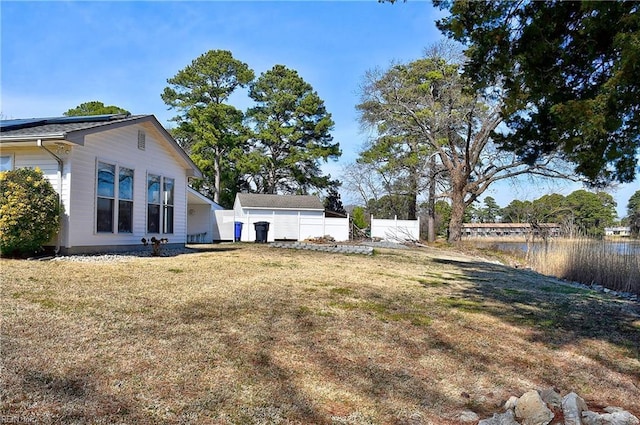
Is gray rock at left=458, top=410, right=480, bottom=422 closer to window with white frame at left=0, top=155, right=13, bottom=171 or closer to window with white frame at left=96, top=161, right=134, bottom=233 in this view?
window with white frame at left=96, top=161, right=134, bottom=233

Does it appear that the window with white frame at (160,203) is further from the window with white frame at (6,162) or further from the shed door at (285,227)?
the shed door at (285,227)

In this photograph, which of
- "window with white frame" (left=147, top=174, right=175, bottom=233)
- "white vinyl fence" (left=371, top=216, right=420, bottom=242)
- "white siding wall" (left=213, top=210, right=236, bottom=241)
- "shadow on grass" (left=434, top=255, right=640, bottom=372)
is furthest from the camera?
"white vinyl fence" (left=371, top=216, right=420, bottom=242)

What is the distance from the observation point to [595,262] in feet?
35.8

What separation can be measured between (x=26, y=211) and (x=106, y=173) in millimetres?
2557

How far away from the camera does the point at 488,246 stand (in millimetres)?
23047

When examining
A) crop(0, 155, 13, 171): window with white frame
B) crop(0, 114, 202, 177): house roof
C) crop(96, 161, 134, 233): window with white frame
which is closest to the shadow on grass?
crop(0, 114, 202, 177): house roof

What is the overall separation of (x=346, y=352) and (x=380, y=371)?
0.46 metres

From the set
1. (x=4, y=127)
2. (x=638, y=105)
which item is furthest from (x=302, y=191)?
(x=638, y=105)

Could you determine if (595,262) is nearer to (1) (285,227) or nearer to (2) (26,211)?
(2) (26,211)

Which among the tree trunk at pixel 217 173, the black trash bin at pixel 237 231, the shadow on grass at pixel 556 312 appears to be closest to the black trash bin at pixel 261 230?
the black trash bin at pixel 237 231

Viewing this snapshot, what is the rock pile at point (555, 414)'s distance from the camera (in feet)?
8.80

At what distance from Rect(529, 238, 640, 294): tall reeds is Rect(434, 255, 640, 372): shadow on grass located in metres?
2.31

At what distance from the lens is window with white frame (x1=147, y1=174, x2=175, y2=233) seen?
12828 mm

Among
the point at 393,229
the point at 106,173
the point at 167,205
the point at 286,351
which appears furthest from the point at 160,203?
the point at 393,229
